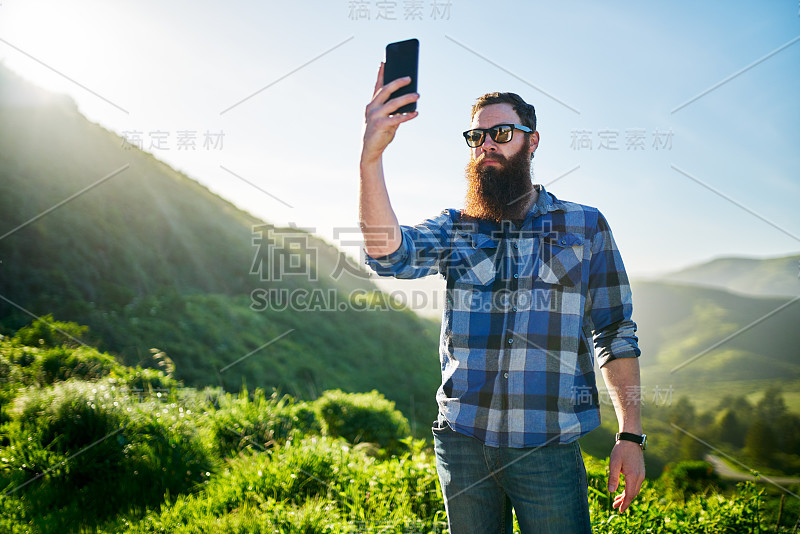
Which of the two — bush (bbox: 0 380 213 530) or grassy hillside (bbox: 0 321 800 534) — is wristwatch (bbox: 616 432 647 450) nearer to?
grassy hillside (bbox: 0 321 800 534)

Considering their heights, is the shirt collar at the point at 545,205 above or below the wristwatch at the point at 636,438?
above

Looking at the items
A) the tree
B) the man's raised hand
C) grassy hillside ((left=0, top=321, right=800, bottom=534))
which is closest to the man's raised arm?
the man's raised hand

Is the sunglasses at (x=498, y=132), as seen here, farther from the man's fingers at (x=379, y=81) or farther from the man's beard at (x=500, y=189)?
the man's fingers at (x=379, y=81)

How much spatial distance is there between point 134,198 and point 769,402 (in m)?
17.5

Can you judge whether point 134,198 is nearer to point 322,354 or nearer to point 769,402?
point 322,354

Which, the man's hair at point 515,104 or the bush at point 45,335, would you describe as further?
the bush at point 45,335

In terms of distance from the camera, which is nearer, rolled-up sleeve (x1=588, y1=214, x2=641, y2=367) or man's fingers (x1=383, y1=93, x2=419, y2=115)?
man's fingers (x1=383, y1=93, x2=419, y2=115)

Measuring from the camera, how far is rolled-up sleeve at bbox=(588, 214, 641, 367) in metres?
1.97

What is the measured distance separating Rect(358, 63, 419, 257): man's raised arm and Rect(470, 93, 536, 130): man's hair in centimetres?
74

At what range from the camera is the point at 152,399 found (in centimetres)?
530

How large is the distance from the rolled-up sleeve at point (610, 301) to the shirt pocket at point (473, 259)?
1.43ft

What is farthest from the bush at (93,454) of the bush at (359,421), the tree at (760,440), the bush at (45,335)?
the tree at (760,440)

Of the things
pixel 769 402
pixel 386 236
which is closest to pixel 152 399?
pixel 386 236

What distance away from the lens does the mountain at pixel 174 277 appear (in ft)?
35.8
